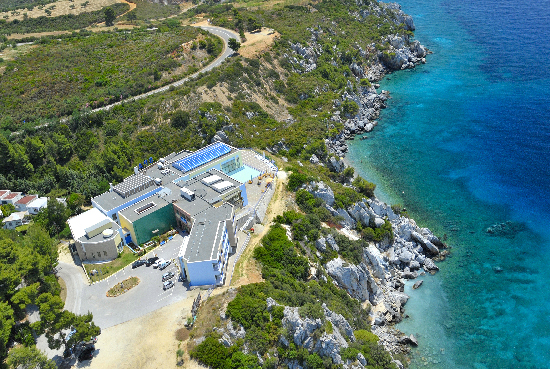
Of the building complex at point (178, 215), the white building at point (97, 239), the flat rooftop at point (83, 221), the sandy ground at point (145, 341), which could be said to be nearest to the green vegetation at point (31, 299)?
the sandy ground at point (145, 341)

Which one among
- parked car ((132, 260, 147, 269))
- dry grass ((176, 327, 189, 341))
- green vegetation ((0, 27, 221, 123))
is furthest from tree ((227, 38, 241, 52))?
dry grass ((176, 327, 189, 341))

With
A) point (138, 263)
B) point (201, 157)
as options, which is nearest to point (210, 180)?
point (201, 157)

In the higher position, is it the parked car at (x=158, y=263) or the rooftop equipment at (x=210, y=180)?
the rooftop equipment at (x=210, y=180)

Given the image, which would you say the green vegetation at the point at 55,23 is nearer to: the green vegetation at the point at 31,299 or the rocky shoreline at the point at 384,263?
the rocky shoreline at the point at 384,263

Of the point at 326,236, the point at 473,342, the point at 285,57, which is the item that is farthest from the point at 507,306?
the point at 285,57

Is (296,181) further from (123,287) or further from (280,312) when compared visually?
(123,287)

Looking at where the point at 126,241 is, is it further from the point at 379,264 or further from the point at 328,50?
the point at 328,50

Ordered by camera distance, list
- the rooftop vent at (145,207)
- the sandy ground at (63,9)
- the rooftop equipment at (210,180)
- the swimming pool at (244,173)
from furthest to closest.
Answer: the sandy ground at (63,9)
the swimming pool at (244,173)
the rooftop equipment at (210,180)
the rooftop vent at (145,207)
